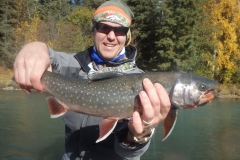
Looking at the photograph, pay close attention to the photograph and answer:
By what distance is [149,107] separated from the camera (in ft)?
9.43

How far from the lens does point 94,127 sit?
133 inches

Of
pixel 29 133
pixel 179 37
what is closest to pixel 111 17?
pixel 29 133

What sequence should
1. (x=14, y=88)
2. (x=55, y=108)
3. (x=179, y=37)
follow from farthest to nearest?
(x=179, y=37) < (x=14, y=88) < (x=55, y=108)

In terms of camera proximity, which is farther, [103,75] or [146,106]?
[103,75]

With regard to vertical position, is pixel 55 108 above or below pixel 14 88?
above

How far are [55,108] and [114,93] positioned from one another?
2.13 ft

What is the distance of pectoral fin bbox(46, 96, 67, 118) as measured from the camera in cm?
317

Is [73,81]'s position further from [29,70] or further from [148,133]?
[148,133]

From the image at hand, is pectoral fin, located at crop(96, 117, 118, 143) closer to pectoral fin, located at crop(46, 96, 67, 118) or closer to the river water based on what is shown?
pectoral fin, located at crop(46, 96, 67, 118)

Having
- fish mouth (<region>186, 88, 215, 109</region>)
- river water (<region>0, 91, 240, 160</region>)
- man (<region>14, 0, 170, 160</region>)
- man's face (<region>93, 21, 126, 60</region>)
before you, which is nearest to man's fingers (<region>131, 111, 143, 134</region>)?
man (<region>14, 0, 170, 160</region>)

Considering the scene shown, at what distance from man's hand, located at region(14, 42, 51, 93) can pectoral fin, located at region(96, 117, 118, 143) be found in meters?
0.78

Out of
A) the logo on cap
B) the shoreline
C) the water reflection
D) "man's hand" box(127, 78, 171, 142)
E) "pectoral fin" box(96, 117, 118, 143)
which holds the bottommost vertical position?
the shoreline

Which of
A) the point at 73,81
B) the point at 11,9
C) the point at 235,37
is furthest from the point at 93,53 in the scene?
the point at 11,9

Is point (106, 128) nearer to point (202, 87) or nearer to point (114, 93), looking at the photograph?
point (114, 93)
